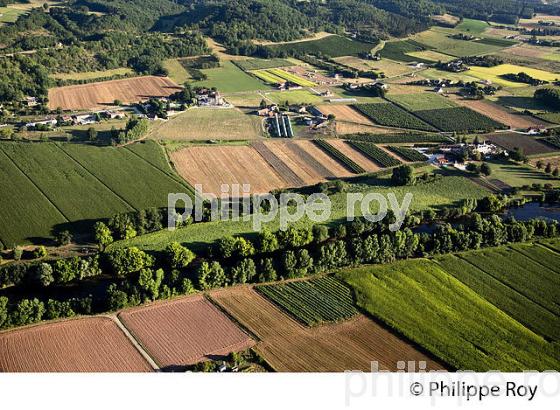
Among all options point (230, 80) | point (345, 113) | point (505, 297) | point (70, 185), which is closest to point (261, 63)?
point (230, 80)

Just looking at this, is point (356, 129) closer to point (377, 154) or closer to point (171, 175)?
point (377, 154)

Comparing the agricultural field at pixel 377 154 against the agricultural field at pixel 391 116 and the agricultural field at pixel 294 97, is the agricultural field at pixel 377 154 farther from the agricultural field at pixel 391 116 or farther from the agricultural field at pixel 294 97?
the agricultural field at pixel 294 97

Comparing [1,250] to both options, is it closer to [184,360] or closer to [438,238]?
[184,360]

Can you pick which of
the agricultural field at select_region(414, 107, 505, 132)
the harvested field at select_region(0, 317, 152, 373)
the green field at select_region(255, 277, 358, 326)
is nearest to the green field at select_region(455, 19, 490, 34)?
the agricultural field at select_region(414, 107, 505, 132)

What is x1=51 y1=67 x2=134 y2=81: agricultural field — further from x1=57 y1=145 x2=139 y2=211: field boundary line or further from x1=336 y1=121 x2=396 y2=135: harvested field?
x1=336 y1=121 x2=396 y2=135: harvested field

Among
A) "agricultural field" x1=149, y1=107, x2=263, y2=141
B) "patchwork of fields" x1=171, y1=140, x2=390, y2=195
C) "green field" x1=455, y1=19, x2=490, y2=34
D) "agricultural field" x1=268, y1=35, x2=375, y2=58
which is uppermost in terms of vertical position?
"green field" x1=455, y1=19, x2=490, y2=34

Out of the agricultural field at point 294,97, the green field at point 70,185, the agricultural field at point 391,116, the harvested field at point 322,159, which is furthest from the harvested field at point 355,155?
the green field at point 70,185
